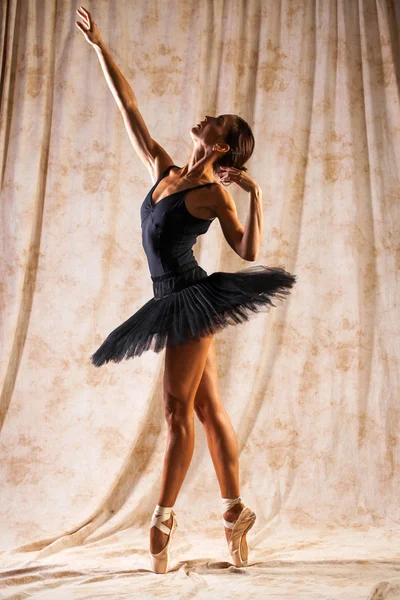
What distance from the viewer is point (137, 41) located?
3.68 meters

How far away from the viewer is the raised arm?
2520 mm

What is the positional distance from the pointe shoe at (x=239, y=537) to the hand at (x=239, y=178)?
3.52 feet

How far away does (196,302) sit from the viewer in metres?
2.28

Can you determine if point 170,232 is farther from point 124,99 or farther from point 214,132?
point 124,99

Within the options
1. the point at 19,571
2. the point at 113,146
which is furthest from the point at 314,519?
the point at 113,146

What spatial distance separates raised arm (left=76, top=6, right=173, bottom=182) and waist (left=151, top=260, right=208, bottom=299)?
40 centimetres

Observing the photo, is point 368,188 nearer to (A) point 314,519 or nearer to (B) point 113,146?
(B) point 113,146

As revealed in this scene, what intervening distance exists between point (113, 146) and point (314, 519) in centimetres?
204

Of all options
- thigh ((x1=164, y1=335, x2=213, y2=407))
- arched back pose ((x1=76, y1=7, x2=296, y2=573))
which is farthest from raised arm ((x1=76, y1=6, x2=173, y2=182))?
thigh ((x1=164, y1=335, x2=213, y2=407))

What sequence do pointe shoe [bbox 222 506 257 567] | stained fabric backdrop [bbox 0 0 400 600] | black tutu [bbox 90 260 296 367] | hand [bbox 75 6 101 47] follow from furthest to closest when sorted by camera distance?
stained fabric backdrop [bbox 0 0 400 600], hand [bbox 75 6 101 47], pointe shoe [bbox 222 506 257 567], black tutu [bbox 90 260 296 367]

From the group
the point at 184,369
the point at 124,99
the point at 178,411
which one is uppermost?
the point at 124,99

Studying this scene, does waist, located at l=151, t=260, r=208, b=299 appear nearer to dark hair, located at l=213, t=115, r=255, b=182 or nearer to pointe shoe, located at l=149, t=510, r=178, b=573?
dark hair, located at l=213, t=115, r=255, b=182

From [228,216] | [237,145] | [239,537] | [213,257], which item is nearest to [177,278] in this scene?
[228,216]

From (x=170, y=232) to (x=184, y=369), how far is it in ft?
1.49
